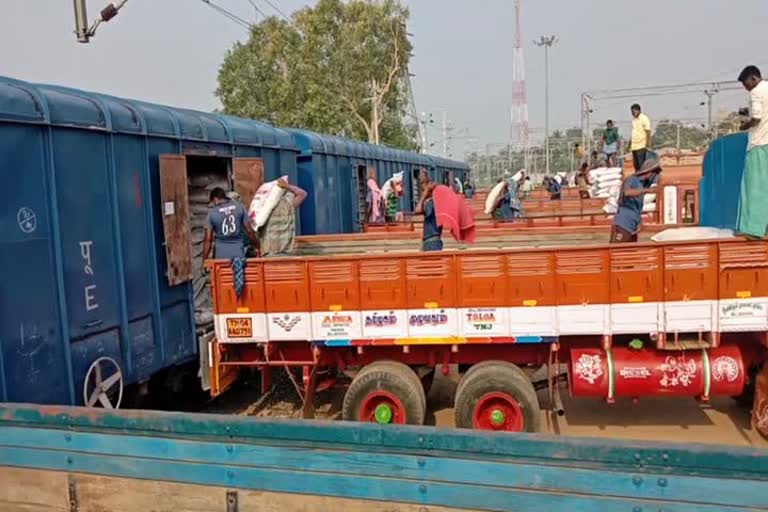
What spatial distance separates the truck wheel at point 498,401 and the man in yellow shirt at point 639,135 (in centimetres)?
599

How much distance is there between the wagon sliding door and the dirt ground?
264 centimetres

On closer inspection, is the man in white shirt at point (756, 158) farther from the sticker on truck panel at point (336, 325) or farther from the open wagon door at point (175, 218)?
the open wagon door at point (175, 218)

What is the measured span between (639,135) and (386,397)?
22.9ft

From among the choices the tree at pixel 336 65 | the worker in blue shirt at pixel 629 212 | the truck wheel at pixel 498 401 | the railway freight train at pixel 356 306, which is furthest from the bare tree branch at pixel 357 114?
the truck wheel at pixel 498 401

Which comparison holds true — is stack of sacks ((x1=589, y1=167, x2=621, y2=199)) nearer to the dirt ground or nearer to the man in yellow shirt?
the man in yellow shirt

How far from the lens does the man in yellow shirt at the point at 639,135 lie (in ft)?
33.4

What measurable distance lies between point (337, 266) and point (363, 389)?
46.3 inches

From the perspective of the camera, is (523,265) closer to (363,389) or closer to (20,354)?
(363,389)

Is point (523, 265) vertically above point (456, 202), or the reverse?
point (456, 202)

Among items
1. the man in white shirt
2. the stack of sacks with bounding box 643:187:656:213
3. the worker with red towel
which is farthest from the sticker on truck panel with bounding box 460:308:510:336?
the stack of sacks with bounding box 643:187:656:213

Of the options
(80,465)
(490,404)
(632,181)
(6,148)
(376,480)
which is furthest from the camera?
(632,181)

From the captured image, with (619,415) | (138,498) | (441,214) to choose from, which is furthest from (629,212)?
(138,498)

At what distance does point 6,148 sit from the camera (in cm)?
449

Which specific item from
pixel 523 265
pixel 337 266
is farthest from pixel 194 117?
pixel 523 265
